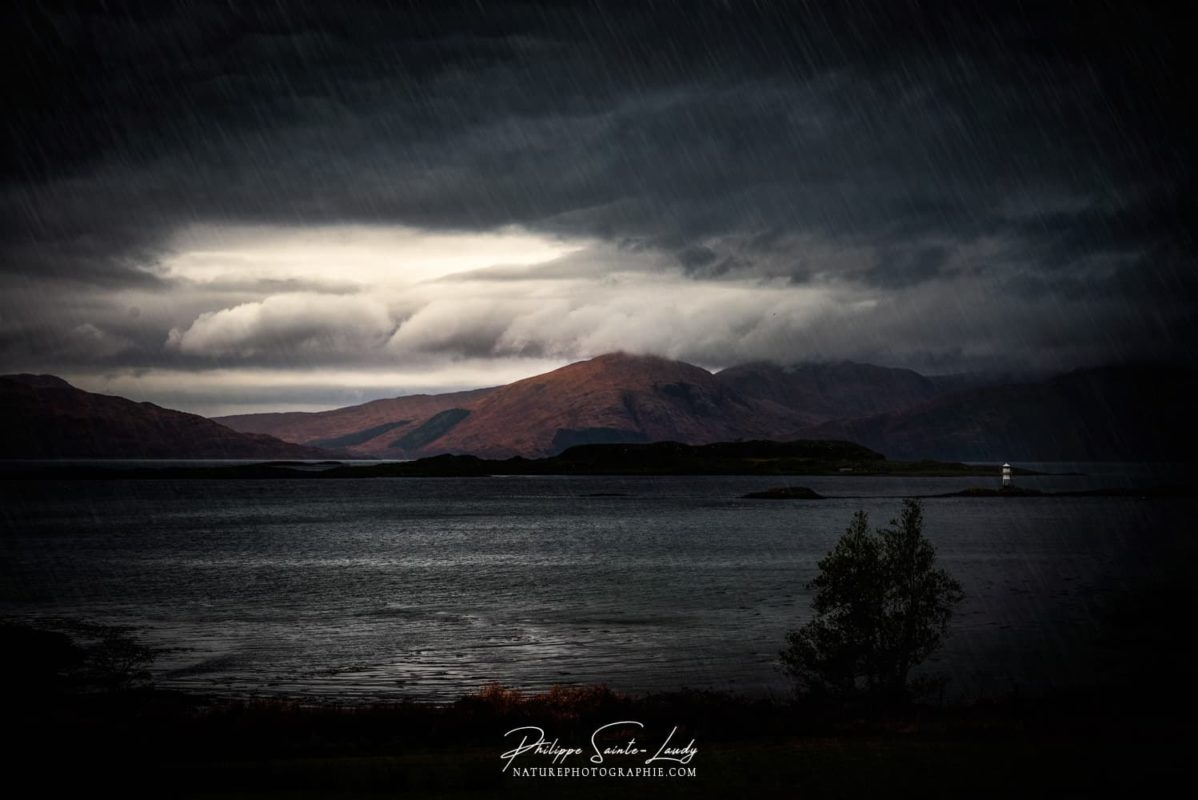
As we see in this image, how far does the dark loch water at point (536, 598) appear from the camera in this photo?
165 feet

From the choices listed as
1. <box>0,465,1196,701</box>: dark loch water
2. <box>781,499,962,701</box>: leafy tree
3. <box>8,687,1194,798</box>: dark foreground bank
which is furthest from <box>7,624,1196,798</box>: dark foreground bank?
<box>0,465,1196,701</box>: dark loch water

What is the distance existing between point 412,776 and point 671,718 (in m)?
11.3

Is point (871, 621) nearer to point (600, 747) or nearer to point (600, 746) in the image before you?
point (600, 746)

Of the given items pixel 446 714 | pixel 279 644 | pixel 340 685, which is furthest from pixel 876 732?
pixel 279 644

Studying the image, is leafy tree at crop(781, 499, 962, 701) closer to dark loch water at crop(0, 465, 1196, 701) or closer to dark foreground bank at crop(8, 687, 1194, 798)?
dark foreground bank at crop(8, 687, 1194, 798)
